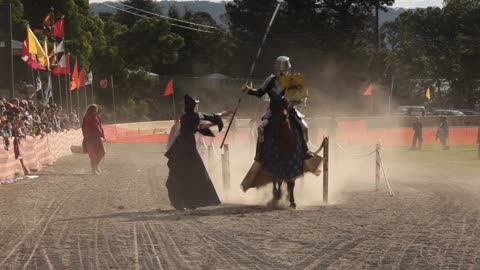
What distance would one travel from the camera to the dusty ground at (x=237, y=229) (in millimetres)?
9023

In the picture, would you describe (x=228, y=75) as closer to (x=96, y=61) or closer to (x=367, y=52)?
(x=367, y=52)

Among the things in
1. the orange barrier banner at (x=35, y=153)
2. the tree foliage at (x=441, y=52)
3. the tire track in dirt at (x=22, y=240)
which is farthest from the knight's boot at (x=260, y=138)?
the tree foliage at (x=441, y=52)

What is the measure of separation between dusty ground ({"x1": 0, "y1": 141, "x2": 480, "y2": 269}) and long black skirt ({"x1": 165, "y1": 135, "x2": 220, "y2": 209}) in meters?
0.27

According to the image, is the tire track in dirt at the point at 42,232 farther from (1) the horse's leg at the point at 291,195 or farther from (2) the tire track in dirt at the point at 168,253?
(1) the horse's leg at the point at 291,195

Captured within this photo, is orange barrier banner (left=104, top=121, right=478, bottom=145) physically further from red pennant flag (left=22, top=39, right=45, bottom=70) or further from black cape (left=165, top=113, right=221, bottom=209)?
black cape (left=165, top=113, right=221, bottom=209)

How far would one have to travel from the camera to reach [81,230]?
11281mm

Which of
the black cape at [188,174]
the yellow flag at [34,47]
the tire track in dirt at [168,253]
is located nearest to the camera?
the tire track in dirt at [168,253]

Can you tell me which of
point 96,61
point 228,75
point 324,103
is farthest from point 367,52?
point 96,61

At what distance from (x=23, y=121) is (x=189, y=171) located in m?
11.7

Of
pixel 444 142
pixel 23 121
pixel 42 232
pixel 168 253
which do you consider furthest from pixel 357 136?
pixel 168 253

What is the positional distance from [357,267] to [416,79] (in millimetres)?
112384

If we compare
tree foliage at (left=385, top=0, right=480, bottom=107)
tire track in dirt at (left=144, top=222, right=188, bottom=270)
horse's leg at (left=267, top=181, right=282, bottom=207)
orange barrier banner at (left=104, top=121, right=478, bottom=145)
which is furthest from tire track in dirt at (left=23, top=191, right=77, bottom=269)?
tree foliage at (left=385, top=0, right=480, bottom=107)

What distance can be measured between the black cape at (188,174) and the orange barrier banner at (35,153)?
24.6 feet

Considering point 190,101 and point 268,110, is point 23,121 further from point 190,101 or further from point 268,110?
point 268,110
